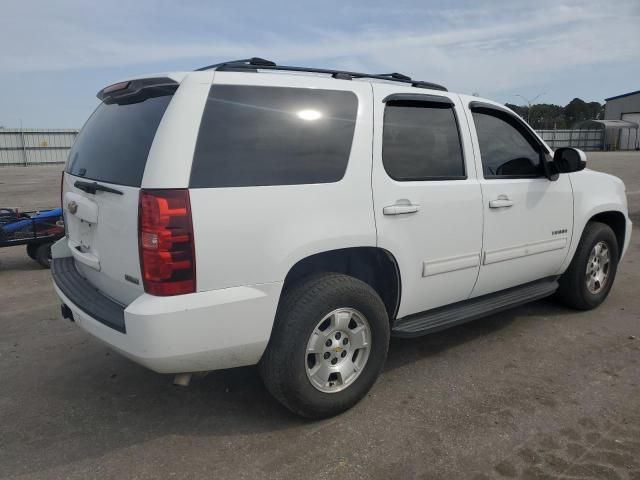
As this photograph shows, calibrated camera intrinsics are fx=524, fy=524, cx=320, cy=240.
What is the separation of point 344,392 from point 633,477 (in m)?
1.47

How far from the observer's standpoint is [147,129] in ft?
8.76

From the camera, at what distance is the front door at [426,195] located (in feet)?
10.2

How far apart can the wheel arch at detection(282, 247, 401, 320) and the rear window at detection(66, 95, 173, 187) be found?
3.25 ft

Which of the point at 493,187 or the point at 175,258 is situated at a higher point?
the point at 493,187

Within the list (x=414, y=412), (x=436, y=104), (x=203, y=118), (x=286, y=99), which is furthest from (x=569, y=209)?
(x=203, y=118)

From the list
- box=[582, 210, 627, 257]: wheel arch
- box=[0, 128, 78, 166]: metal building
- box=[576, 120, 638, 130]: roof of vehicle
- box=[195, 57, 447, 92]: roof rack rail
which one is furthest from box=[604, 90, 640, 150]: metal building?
box=[195, 57, 447, 92]: roof rack rail

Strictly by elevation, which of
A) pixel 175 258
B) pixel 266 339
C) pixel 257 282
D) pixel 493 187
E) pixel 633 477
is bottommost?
pixel 633 477

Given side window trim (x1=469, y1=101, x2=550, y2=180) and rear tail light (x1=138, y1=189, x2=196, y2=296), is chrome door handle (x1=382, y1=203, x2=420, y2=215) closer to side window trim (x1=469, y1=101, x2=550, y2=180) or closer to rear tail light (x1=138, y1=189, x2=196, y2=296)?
side window trim (x1=469, y1=101, x2=550, y2=180)

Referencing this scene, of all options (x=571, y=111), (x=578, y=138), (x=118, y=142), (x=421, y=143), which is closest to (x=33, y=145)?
(x=118, y=142)

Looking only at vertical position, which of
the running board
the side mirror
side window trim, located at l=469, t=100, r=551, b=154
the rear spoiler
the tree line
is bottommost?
the running board

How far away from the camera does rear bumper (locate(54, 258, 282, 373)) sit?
2.44m

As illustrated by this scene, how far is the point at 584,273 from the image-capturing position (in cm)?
460

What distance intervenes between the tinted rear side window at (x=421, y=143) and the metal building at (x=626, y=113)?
5366 cm

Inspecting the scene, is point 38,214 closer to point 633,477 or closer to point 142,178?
point 142,178
